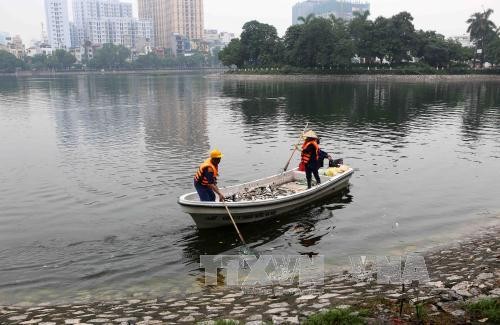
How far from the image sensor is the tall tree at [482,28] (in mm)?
123000

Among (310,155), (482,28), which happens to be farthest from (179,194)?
(482,28)

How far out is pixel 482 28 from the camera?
123m

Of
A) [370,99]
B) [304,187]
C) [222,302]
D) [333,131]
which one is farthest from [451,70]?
[222,302]

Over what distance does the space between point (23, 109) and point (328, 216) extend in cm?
5030

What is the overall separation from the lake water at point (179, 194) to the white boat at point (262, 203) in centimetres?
46

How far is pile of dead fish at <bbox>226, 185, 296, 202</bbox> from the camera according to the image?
16.8 metres

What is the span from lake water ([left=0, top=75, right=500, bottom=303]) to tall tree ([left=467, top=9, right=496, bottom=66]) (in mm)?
94983

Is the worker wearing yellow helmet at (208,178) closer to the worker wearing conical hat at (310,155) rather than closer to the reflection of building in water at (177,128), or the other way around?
the worker wearing conical hat at (310,155)

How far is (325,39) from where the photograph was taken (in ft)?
395

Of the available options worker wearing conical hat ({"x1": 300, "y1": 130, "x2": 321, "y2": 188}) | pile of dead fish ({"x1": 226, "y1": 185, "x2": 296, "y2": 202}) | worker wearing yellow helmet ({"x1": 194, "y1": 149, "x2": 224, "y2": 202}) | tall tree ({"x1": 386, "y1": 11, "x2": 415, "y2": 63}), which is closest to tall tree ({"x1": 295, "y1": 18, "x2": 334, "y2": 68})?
tall tree ({"x1": 386, "y1": 11, "x2": 415, "y2": 63})

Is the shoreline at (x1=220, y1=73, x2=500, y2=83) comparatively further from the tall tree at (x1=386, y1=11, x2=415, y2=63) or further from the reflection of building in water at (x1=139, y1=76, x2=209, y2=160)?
the reflection of building in water at (x1=139, y1=76, x2=209, y2=160)

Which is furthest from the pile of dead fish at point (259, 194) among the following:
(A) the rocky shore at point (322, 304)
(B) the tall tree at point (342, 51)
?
(B) the tall tree at point (342, 51)

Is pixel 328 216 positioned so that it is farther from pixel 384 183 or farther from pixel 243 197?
pixel 384 183

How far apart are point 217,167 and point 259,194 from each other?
2072mm
